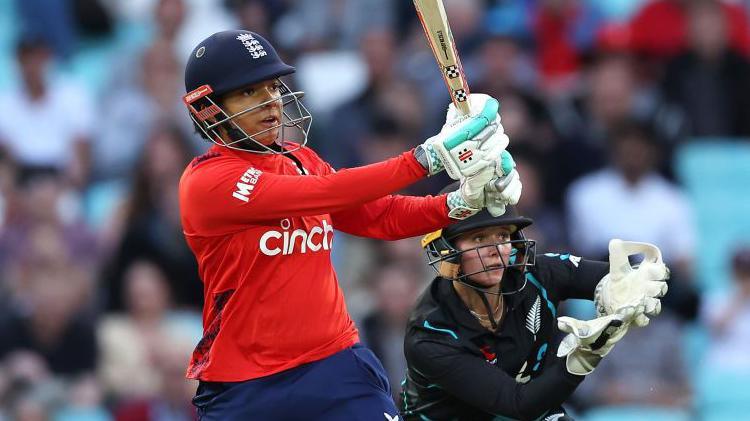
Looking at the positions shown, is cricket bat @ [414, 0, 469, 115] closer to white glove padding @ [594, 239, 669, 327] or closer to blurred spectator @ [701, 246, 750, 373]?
white glove padding @ [594, 239, 669, 327]

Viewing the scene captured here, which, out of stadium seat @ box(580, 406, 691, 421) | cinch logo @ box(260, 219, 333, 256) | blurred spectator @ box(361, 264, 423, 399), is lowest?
stadium seat @ box(580, 406, 691, 421)

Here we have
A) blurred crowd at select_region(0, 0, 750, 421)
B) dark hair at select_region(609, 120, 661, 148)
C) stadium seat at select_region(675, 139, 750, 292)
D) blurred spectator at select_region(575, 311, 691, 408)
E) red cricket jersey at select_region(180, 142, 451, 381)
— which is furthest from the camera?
stadium seat at select_region(675, 139, 750, 292)

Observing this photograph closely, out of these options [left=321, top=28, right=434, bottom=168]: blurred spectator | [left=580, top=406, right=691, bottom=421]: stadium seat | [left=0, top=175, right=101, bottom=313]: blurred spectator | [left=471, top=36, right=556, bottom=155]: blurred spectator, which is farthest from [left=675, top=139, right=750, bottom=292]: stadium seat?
[left=0, top=175, right=101, bottom=313]: blurred spectator

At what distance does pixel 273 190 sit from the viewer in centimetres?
496

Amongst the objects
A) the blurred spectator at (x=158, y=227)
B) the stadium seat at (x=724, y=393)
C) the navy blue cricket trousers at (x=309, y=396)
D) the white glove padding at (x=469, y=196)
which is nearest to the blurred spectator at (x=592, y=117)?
the stadium seat at (x=724, y=393)

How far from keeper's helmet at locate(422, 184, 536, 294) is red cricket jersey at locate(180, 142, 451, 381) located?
14 centimetres

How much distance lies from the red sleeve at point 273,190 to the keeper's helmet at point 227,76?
139 millimetres

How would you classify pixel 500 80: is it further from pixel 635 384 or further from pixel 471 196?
pixel 471 196

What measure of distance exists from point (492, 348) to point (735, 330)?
4493mm

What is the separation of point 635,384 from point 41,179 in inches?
170

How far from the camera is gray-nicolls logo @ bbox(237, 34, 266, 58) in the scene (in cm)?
522

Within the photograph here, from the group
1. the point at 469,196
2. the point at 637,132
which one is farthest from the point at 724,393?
the point at 469,196

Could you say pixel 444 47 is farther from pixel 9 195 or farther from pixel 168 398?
pixel 9 195

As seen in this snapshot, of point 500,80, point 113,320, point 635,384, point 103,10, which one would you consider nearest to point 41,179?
point 113,320
